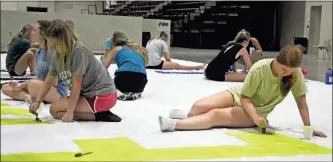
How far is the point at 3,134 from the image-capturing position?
3.61 ft

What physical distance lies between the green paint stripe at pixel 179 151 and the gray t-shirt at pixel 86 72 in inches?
22.9

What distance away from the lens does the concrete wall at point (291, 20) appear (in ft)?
61.1

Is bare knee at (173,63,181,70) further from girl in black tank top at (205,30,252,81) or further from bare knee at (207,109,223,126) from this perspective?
bare knee at (207,109,223,126)

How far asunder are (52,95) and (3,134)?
2.97m

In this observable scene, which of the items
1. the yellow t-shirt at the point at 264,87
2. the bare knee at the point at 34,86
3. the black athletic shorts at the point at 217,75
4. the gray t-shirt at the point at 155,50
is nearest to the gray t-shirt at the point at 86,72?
the bare knee at the point at 34,86

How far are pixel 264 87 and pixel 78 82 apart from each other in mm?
1218

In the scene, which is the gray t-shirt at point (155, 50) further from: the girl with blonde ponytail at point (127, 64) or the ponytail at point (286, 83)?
the ponytail at point (286, 83)

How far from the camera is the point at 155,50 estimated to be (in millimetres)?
8047

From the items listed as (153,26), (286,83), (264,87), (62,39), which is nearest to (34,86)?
(62,39)

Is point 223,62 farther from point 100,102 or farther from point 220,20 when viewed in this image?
point 220,20

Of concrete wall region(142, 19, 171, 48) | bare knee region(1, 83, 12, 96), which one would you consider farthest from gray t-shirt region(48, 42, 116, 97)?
concrete wall region(142, 19, 171, 48)

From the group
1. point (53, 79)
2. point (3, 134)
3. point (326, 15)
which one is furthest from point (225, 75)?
point (326, 15)

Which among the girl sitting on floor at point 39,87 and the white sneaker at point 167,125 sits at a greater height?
the girl sitting on floor at point 39,87

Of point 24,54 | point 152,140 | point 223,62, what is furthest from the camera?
point 223,62
